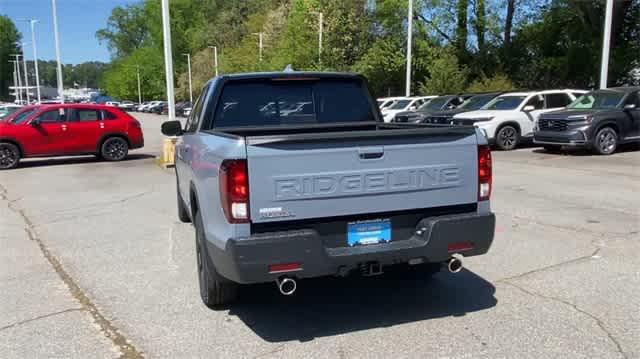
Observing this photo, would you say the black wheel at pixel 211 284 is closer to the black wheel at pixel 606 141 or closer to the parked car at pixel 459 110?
the black wheel at pixel 606 141

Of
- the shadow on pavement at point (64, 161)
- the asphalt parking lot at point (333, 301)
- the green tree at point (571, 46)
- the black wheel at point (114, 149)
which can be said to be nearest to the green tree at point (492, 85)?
the green tree at point (571, 46)

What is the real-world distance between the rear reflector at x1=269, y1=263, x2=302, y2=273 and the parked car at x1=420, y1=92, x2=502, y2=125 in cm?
1527

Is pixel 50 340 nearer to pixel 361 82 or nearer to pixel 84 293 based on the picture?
pixel 84 293

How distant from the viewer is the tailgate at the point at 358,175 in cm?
379

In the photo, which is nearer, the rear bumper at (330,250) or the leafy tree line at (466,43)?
the rear bumper at (330,250)

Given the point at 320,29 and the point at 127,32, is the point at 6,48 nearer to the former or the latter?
the point at 127,32

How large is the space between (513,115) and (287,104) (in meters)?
13.2

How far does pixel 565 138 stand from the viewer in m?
15.2

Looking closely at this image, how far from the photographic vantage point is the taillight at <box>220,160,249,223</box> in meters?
3.76

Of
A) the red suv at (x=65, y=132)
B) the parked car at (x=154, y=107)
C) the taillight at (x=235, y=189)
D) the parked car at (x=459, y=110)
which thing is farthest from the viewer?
the parked car at (x=154, y=107)

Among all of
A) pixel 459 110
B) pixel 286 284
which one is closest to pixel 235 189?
pixel 286 284

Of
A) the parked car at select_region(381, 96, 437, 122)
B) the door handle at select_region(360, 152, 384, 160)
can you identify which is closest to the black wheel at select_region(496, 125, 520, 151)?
the parked car at select_region(381, 96, 437, 122)

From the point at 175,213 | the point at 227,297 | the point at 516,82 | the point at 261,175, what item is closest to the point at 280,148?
the point at 261,175

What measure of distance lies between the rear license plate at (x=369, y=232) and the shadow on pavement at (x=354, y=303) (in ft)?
2.32
